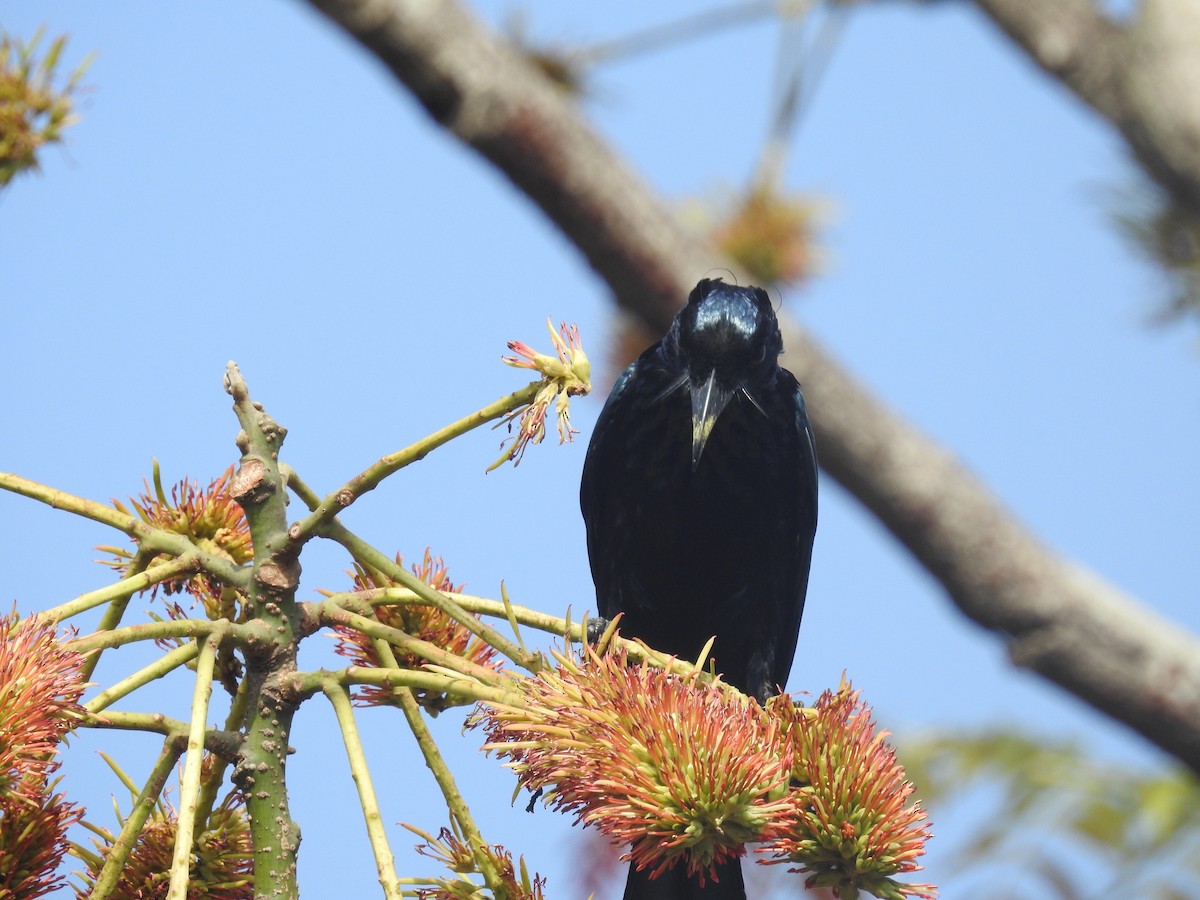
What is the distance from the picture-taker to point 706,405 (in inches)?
118

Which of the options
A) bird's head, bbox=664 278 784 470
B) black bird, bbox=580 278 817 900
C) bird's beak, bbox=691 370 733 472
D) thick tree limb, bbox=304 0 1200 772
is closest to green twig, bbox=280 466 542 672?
bird's beak, bbox=691 370 733 472

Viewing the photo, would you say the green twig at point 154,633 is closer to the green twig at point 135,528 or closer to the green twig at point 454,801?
the green twig at point 135,528

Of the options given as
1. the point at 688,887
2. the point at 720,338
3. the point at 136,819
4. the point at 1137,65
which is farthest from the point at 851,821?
the point at 1137,65

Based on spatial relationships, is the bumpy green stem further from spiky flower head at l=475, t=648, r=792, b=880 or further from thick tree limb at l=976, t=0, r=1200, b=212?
thick tree limb at l=976, t=0, r=1200, b=212

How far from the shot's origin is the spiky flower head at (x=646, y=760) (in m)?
1.38

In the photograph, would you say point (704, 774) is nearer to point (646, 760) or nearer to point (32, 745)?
point (646, 760)

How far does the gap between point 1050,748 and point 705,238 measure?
390 cm

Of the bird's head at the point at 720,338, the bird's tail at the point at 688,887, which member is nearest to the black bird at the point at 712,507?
the bird's head at the point at 720,338

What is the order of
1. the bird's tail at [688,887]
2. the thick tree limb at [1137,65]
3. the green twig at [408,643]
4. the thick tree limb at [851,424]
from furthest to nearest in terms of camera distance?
the thick tree limb at [1137,65] < the thick tree limb at [851,424] < the bird's tail at [688,887] < the green twig at [408,643]

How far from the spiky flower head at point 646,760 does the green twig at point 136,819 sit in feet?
1.14

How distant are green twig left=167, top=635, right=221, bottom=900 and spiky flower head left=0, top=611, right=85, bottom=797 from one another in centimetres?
13

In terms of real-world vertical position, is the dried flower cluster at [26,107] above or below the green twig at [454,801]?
above

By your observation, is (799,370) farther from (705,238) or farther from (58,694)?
(58,694)

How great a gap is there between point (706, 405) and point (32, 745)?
1.89 metres
